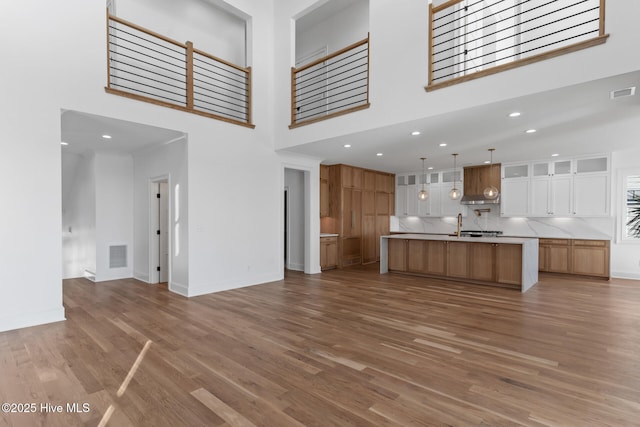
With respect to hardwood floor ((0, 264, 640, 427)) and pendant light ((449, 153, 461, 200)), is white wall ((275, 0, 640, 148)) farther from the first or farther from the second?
pendant light ((449, 153, 461, 200))

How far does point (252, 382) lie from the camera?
254 cm

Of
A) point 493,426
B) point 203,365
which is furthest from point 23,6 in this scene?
point 493,426

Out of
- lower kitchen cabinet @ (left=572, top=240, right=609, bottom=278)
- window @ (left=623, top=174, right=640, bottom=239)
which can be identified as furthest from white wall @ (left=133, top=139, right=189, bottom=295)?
window @ (left=623, top=174, right=640, bottom=239)

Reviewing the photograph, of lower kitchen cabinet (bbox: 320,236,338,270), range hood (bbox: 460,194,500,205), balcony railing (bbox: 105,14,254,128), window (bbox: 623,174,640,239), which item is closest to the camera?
balcony railing (bbox: 105,14,254,128)

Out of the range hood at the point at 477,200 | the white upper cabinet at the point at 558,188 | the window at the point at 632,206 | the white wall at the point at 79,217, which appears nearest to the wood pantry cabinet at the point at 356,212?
the range hood at the point at 477,200

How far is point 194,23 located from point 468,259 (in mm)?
7470

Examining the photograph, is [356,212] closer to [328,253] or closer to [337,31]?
[328,253]

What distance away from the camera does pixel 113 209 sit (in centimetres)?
670

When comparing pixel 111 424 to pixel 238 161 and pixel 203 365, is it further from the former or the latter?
pixel 238 161

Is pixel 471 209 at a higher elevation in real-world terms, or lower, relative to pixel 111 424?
higher

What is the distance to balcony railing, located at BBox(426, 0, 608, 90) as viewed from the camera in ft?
11.7

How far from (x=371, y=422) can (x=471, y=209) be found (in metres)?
8.45

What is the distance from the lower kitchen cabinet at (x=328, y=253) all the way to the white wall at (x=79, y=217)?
16.1 ft

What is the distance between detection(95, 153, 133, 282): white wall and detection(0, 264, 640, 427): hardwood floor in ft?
5.66
